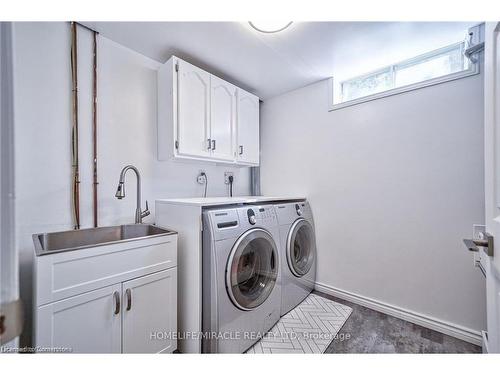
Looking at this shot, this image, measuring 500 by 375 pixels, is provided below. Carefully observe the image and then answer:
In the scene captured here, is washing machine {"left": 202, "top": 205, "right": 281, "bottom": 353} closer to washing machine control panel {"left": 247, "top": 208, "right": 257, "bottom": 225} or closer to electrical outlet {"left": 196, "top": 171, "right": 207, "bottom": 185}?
washing machine control panel {"left": 247, "top": 208, "right": 257, "bottom": 225}

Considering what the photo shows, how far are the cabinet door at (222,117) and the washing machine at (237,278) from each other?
0.73 metres

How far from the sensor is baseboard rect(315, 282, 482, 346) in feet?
4.88

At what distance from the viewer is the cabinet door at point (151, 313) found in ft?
3.77

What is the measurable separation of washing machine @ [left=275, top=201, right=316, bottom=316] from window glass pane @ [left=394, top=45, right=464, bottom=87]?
1.47 metres

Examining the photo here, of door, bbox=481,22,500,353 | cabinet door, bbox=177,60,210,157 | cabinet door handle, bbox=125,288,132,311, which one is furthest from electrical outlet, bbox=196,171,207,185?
door, bbox=481,22,500,353

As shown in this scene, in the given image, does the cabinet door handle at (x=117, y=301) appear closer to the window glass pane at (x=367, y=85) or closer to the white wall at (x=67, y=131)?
the white wall at (x=67, y=131)

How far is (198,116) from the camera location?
1817 millimetres

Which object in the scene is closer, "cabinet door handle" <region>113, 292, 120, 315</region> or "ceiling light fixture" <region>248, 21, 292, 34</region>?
"cabinet door handle" <region>113, 292, 120, 315</region>

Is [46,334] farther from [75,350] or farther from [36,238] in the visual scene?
[36,238]

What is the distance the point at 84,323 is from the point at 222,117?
5.85 ft

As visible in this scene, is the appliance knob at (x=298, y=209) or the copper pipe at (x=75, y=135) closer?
the copper pipe at (x=75, y=135)

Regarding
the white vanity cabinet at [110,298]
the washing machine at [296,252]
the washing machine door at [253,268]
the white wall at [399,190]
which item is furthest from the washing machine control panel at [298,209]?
the white vanity cabinet at [110,298]
